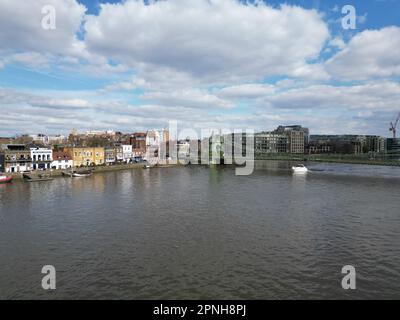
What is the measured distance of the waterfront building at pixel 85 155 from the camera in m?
77.1

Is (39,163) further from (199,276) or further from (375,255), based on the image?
(375,255)

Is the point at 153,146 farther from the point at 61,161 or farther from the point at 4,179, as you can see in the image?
the point at 4,179

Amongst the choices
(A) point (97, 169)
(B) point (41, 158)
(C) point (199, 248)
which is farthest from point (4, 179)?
(C) point (199, 248)

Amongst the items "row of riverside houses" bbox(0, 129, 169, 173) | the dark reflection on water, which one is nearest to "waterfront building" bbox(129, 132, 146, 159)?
"row of riverside houses" bbox(0, 129, 169, 173)

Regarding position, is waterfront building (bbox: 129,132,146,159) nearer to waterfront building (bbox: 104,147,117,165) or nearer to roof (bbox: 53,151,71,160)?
waterfront building (bbox: 104,147,117,165)

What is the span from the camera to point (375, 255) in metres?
18.5

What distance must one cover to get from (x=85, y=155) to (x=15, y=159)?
1835 cm

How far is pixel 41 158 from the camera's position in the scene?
68.2 meters

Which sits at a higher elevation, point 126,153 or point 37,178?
point 126,153

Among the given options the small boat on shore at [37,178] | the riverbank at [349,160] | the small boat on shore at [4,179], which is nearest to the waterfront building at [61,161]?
the small boat on shore at [37,178]

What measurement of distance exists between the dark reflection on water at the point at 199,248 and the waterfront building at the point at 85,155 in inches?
1695
